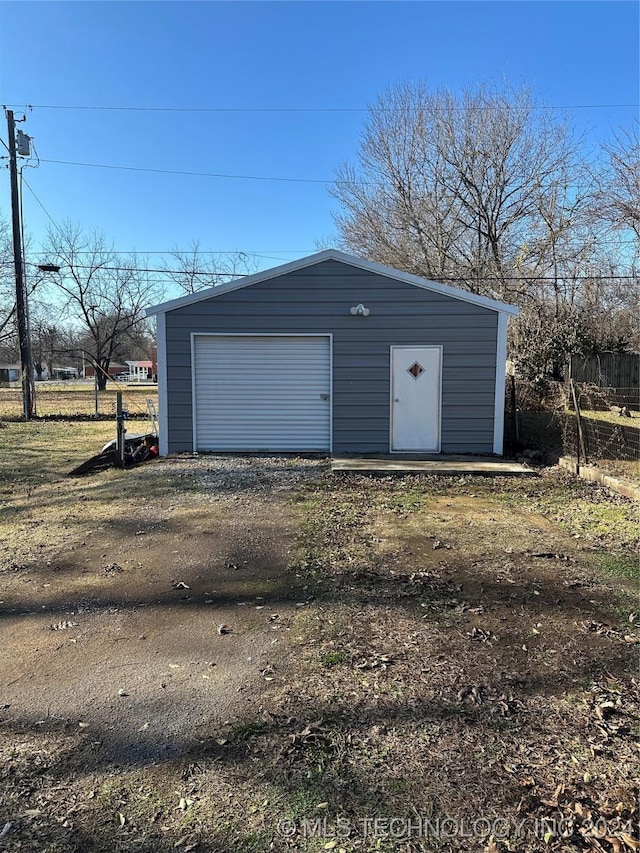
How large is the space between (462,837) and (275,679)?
1.09m

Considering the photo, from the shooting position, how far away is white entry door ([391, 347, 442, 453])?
862 cm

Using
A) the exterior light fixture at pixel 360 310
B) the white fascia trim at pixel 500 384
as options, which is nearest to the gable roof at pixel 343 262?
the white fascia trim at pixel 500 384

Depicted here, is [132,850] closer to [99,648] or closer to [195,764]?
[195,764]

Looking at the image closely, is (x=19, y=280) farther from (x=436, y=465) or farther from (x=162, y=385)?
(x=436, y=465)

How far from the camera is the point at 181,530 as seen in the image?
4969 mm

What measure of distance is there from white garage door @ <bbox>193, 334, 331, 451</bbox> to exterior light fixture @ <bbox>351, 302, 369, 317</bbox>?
65 centimetres

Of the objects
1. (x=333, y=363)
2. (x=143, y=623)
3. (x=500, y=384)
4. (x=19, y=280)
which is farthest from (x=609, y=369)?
(x=19, y=280)

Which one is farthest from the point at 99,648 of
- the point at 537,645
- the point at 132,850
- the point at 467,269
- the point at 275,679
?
Result: the point at 467,269

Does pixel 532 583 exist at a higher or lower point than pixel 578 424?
lower

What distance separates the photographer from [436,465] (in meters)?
7.89

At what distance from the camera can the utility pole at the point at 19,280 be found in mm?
15594

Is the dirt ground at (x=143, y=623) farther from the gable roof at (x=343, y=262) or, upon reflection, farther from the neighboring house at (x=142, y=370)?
the neighboring house at (x=142, y=370)

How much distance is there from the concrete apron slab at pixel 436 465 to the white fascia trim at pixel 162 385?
113 inches

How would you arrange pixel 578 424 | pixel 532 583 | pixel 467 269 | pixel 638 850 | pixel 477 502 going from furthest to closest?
pixel 467 269, pixel 578 424, pixel 477 502, pixel 532 583, pixel 638 850
